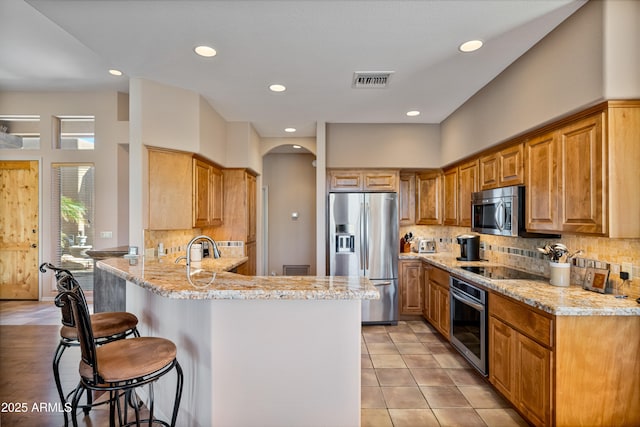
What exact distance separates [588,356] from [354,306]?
57.2 inches

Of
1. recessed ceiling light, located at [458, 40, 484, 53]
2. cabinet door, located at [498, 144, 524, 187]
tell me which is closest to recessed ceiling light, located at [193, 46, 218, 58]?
recessed ceiling light, located at [458, 40, 484, 53]

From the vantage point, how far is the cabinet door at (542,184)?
2371 mm

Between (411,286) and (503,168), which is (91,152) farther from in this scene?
(503,168)

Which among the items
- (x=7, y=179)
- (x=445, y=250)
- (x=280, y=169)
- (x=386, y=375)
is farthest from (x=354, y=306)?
(x=7, y=179)

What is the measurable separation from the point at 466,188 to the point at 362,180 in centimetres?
136

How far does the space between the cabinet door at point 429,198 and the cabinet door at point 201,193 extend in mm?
3010

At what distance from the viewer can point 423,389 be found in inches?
106

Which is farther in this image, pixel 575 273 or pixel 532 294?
pixel 575 273

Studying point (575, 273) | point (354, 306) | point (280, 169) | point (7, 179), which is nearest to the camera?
point (354, 306)

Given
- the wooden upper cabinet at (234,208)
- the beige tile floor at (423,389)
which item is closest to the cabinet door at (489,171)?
the beige tile floor at (423,389)

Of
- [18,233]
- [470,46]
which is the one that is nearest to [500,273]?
[470,46]

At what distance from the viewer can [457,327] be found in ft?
10.7

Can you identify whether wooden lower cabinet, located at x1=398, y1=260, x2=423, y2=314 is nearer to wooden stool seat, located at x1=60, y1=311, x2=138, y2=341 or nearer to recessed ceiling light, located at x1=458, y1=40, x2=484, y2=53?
recessed ceiling light, located at x1=458, y1=40, x2=484, y2=53

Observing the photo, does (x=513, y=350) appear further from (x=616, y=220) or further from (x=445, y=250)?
(x=445, y=250)
